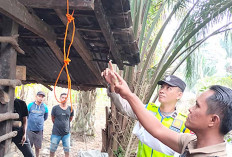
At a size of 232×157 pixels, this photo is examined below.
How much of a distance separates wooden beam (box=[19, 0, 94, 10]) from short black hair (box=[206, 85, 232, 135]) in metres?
1.04

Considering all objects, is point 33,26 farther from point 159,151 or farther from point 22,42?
point 159,151

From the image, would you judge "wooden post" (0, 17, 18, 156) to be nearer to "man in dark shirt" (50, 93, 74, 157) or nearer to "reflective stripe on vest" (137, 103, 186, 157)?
"reflective stripe on vest" (137, 103, 186, 157)

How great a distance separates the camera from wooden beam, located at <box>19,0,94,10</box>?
1.63m

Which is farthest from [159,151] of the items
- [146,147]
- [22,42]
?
[22,42]

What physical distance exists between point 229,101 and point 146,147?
1.28 meters

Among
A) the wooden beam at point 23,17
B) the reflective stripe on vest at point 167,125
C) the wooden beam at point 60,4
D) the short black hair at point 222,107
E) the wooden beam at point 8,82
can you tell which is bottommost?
the reflective stripe on vest at point 167,125

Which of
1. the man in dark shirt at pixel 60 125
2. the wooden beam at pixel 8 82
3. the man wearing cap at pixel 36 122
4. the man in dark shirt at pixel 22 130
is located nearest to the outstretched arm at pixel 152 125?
the wooden beam at pixel 8 82

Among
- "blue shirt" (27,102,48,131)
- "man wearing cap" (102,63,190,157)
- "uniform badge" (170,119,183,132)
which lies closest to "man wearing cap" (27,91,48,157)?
"blue shirt" (27,102,48,131)

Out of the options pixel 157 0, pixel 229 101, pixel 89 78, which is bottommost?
pixel 229 101

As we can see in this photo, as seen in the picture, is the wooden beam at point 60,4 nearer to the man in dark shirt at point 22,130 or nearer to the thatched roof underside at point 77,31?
the thatched roof underside at point 77,31

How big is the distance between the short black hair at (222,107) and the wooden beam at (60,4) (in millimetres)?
1036

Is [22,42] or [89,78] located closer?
[22,42]

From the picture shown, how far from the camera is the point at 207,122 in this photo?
4.24 feet

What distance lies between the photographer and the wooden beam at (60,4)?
1629mm
